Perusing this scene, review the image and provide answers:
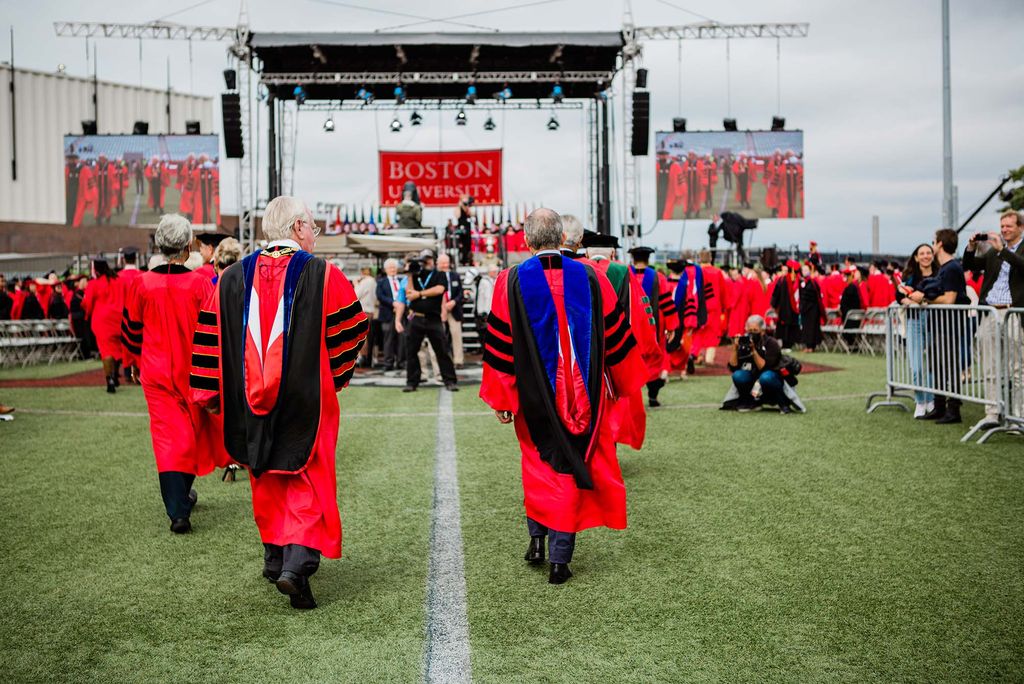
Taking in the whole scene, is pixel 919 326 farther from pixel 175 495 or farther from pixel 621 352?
pixel 175 495

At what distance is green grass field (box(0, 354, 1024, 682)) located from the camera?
345 cm

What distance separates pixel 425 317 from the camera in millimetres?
12719

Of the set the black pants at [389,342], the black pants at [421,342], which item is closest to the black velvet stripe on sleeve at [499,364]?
the black pants at [421,342]

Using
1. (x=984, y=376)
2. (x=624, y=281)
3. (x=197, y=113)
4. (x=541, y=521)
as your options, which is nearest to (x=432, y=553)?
(x=541, y=521)

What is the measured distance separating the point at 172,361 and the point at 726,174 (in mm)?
23805

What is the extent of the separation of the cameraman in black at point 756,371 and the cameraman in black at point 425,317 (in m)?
4.07

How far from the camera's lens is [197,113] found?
43.6 m

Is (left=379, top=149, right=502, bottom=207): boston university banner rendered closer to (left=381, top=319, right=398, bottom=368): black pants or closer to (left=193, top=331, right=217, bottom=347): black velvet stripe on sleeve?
(left=381, top=319, right=398, bottom=368): black pants

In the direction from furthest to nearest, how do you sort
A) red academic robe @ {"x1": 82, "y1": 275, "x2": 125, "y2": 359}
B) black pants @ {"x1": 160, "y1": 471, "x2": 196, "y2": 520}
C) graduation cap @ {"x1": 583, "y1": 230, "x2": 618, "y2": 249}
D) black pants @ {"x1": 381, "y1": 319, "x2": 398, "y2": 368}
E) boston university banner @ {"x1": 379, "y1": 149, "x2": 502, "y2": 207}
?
1. boston university banner @ {"x1": 379, "y1": 149, "x2": 502, "y2": 207}
2. black pants @ {"x1": 381, "y1": 319, "x2": 398, "y2": 368}
3. red academic robe @ {"x1": 82, "y1": 275, "x2": 125, "y2": 359}
4. graduation cap @ {"x1": 583, "y1": 230, "x2": 618, "y2": 249}
5. black pants @ {"x1": 160, "y1": 471, "x2": 196, "y2": 520}

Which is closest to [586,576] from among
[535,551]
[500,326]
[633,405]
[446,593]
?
[535,551]

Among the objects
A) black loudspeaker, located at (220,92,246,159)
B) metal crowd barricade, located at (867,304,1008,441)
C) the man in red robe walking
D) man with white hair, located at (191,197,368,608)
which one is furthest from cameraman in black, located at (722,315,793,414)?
black loudspeaker, located at (220,92,246,159)

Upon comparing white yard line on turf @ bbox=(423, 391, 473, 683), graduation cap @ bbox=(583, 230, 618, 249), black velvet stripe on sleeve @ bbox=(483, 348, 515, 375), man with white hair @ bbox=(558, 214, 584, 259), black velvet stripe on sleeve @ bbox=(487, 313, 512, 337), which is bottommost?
white yard line on turf @ bbox=(423, 391, 473, 683)

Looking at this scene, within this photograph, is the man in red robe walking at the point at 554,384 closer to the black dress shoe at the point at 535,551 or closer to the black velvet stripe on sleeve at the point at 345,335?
the black dress shoe at the point at 535,551

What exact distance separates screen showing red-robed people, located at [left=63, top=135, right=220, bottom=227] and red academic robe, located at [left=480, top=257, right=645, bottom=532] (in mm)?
24146
